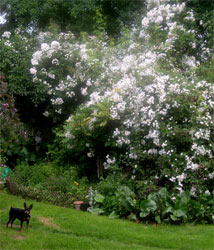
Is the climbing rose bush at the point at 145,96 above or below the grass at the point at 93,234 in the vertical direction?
above

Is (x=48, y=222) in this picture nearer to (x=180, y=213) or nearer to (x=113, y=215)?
(x=113, y=215)

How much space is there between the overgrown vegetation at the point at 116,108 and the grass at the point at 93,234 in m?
0.44

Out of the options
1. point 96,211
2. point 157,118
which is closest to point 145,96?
point 157,118

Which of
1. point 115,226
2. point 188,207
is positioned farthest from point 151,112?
point 115,226

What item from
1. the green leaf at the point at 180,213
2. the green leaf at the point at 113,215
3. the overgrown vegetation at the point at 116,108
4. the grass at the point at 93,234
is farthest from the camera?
the overgrown vegetation at the point at 116,108

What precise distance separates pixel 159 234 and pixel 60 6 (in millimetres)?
9898

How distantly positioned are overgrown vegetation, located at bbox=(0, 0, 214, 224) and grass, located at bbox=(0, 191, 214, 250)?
0.44 metres

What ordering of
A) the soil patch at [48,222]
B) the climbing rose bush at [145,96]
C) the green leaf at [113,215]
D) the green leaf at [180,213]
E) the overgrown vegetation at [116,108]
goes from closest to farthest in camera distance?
the soil patch at [48,222], the green leaf at [180,213], the green leaf at [113,215], the overgrown vegetation at [116,108], the climbing rose bush at [145,96]

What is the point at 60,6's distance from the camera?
13.2 m

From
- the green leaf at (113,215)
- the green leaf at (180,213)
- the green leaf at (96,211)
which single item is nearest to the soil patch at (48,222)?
Result: the green leaf at (96,211)

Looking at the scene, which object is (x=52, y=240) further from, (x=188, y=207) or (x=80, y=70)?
(x=80, y=70)

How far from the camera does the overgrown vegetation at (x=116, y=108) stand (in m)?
6.99

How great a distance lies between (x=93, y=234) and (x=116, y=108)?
308cm

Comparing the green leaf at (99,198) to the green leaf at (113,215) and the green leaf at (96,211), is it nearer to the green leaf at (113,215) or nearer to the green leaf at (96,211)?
the green leaf at (96,211)
